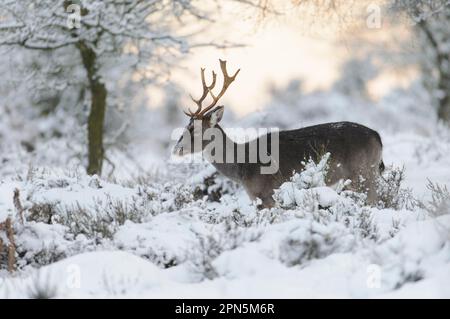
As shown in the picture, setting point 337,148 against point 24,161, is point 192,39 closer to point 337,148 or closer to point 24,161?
point 24,161

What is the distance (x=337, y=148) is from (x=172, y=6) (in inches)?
185

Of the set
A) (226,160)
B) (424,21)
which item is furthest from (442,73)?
(226,160)

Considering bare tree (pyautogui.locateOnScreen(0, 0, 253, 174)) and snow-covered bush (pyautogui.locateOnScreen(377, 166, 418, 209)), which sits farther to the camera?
bare tree (pyautogui.locateOnScreen(0, 0, 253, 174))

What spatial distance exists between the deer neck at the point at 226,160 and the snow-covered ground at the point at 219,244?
0.38m

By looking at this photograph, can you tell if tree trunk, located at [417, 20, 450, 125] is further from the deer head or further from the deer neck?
the deer head

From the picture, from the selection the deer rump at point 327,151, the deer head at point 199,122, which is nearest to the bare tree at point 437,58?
the deer rump at point 327,151

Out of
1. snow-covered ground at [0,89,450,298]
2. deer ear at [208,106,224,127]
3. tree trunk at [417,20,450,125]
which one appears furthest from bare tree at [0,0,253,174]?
tree trunk at [417,20,450,125]

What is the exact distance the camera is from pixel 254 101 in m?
34.1

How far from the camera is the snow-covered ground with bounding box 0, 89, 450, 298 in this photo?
568cm

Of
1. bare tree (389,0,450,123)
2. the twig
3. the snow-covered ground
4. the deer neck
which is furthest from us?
bare tree (389,0,450,123)

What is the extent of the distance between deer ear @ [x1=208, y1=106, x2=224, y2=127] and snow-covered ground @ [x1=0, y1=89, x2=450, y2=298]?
1017 millimetres
